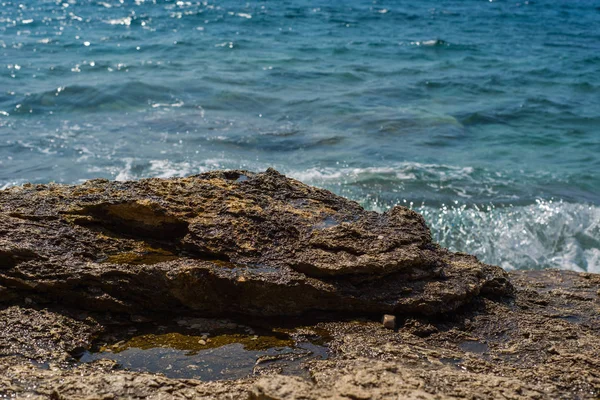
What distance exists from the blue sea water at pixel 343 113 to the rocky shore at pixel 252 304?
316cm

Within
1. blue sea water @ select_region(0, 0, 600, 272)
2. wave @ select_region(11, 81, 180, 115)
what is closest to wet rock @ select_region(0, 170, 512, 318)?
blue sea water @ select_region(0, 0, 600, 272)

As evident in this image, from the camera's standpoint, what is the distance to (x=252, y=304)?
11.0 feet

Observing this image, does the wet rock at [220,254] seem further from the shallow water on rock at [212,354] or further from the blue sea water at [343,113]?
the blue sea water at [343,113]

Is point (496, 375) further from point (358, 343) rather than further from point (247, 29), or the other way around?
point (247, 29)

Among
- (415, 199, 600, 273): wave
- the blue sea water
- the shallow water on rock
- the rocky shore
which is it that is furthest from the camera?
the blue sea water

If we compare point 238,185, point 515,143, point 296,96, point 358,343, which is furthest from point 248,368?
point 296,96

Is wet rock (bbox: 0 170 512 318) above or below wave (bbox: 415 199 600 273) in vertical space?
above

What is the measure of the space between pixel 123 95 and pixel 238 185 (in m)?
8.53

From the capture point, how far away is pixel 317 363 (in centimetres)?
291

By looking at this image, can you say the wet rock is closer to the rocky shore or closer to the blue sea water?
the rocky shore

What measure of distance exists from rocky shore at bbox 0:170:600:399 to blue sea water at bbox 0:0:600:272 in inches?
124

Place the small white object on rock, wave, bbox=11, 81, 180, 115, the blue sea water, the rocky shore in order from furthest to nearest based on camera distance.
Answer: wave, bbox=11, 81, 180, 115
the blue sea water
the small white object on rock
the rocky shore

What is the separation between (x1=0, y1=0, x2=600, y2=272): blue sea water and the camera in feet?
25.9

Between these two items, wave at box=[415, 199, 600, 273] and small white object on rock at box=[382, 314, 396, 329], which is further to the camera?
wave at box=[415, 199, 600, 273]
